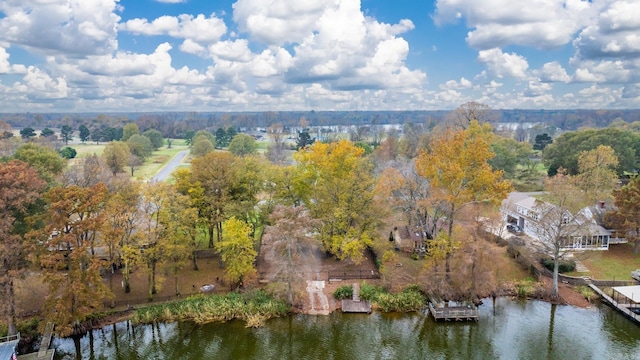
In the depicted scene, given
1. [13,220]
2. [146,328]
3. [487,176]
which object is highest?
[487,176]

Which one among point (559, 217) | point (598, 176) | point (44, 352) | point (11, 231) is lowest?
point (44, 352)

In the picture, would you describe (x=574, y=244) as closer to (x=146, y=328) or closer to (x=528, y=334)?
(x=528, y=334)

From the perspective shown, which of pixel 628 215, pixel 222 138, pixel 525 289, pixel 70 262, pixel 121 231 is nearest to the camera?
pixel 70 262

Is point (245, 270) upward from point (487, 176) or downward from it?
downward

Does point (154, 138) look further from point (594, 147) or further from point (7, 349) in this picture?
point (594, 147)

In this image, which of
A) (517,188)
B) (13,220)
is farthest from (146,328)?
(517,188)

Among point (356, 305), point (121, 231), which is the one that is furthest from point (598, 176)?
point (121, 231)

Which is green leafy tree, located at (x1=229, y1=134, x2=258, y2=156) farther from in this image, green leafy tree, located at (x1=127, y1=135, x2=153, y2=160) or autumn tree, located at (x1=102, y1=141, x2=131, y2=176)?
autumn tree, located at (x1=102, y1=141, x2=131, y2=176)

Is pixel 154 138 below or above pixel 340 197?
above
